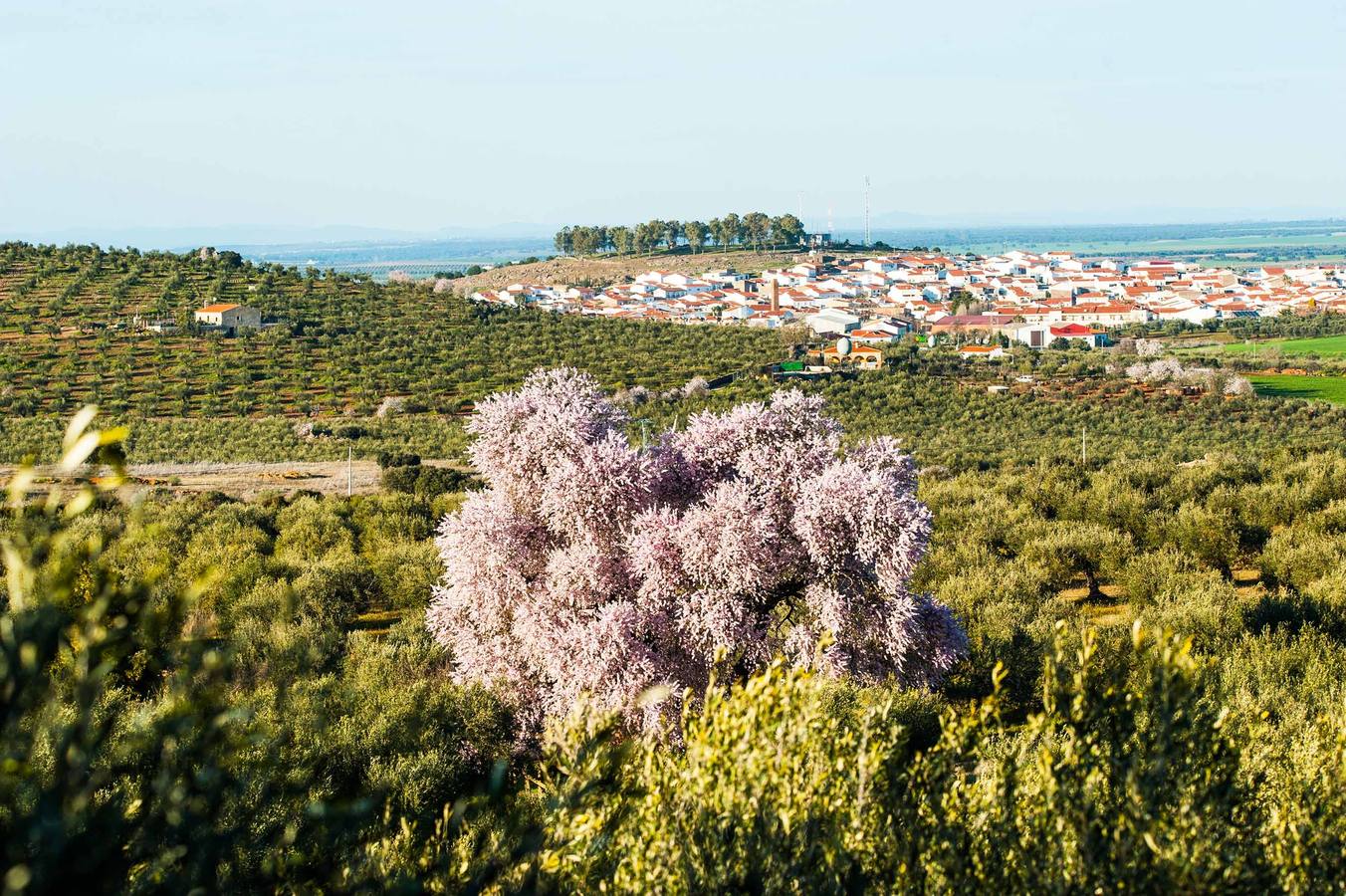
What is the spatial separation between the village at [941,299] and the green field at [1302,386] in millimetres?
17250

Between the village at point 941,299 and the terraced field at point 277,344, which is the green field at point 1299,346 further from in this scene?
the terraced field at point 277,344

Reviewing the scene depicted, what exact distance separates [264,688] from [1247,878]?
10.5 meters

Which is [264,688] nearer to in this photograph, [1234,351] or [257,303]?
[257,303]

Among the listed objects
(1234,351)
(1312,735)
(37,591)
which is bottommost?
(1234,351)

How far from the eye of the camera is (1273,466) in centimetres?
3083

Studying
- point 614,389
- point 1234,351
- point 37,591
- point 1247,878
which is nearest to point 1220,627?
point 1247,878

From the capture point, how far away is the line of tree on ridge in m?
172

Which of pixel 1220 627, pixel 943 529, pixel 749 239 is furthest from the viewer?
pixel 749 239

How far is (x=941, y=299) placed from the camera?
139000 millimetres

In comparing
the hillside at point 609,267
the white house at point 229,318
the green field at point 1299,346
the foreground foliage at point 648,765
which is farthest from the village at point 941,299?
the foreground foliage at point 648,765

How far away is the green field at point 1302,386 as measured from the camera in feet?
204

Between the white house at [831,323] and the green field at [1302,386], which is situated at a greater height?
the white house at [831,323]

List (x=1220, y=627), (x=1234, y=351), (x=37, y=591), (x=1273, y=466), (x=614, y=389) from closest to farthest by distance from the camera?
(x=37, y=591) < (x=1220, y=627) < (x=1273, y=466) < (x=614, y=389) < (x=1234, y=351)

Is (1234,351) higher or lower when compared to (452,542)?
lower
